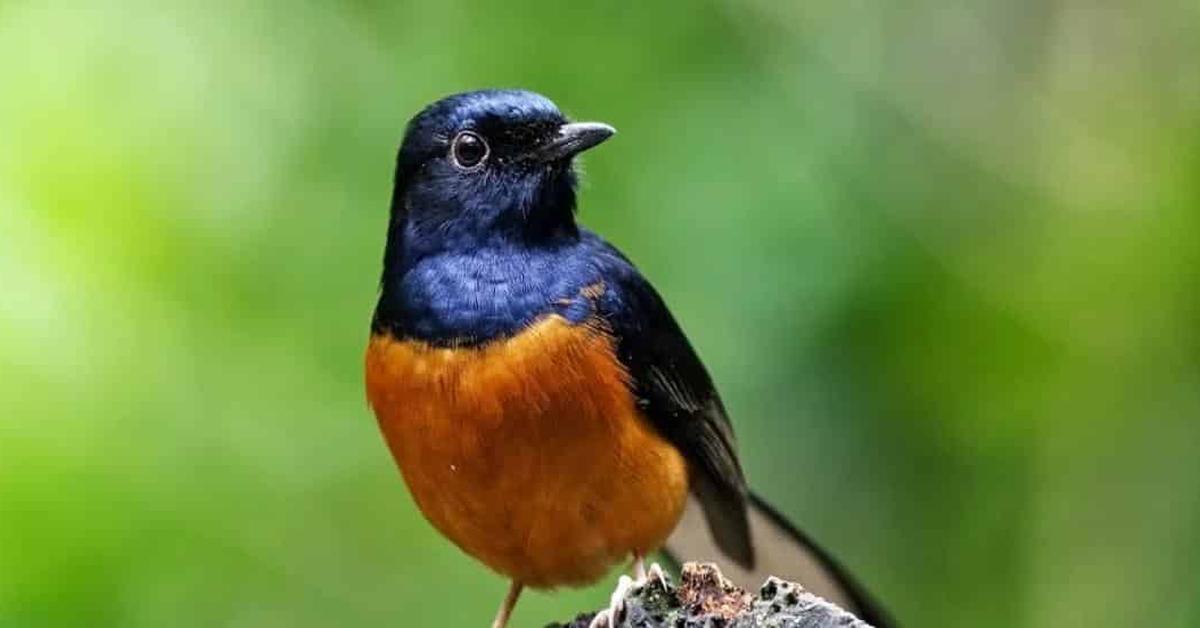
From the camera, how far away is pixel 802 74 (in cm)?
644

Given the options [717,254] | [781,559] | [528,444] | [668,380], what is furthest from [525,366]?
[781,559]

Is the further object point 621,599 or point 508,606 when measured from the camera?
point 508,606

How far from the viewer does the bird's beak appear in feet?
17.1

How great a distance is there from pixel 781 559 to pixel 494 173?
1899mm

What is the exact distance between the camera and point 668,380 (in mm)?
5316

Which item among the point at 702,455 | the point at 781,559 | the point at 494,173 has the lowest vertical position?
the point at 781,559

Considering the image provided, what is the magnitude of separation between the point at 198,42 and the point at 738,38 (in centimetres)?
185

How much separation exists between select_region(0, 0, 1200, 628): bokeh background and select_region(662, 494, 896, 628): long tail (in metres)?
0.48

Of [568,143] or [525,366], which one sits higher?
[568,143]

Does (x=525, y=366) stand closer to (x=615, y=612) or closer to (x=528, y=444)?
(x=528, y=444)

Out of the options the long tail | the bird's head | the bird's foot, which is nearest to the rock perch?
the bird's foot

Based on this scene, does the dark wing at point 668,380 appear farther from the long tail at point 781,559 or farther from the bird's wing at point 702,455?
the long tail at point 781,559

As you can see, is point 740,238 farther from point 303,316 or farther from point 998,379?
point 303,316

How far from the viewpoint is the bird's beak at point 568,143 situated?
205 inches
